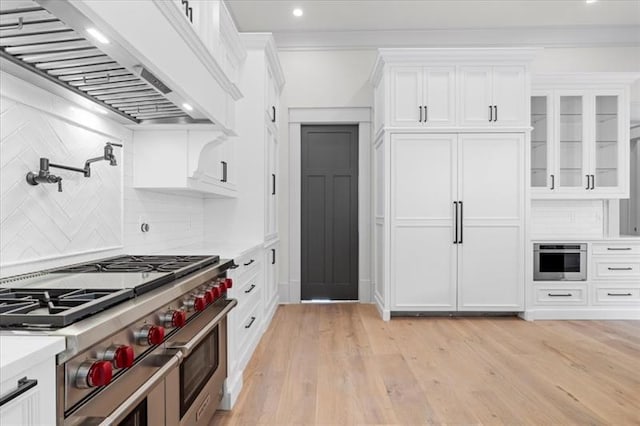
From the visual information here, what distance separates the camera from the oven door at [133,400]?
0.99m

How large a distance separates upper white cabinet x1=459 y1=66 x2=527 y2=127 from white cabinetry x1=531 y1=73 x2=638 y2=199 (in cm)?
34

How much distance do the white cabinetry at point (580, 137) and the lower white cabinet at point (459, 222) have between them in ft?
1.43

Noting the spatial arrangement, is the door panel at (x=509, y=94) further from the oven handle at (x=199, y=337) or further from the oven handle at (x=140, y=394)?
the oven handle at (x=140, y=394)

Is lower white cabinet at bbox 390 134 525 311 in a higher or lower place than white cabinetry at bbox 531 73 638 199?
lower

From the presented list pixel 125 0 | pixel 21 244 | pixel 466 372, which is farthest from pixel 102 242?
pixel 466 372

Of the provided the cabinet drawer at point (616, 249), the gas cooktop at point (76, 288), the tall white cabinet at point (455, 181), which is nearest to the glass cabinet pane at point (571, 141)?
the tall white cabinet at point (455, 181)

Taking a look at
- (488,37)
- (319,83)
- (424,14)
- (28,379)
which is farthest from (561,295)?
(28,379)

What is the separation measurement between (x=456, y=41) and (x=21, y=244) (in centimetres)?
501

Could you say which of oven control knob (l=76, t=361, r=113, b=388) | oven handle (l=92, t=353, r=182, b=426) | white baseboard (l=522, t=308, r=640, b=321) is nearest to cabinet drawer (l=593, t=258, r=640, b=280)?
white baseboard (l=522, t=308, r=640, b=321)

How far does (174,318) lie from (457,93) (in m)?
3.82

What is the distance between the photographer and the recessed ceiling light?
1263 mm

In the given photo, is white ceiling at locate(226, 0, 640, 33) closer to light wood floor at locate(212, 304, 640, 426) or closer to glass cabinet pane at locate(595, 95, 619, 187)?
glass cabinet pane at locate(595, 95, 619, 187)

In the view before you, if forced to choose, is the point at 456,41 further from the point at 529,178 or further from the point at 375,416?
the point at 375,416

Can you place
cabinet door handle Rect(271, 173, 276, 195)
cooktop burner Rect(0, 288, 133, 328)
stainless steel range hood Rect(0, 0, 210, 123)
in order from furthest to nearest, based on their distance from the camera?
cabinet door handle Rect(271, 173, 276, 195), stainless steel range hood Rect(0, 0, 210, 123), cooktop burner Rect(0, 288, 133, 328)
